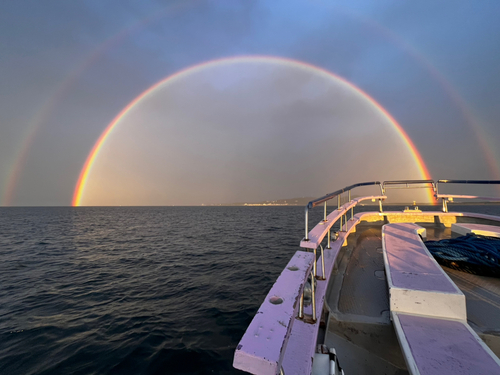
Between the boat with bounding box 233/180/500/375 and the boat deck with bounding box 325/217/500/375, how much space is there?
0.4 inches

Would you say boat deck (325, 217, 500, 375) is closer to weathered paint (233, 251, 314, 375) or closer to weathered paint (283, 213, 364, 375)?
weathered paint (283, 213, 364, 375)

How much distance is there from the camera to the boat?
1385mm

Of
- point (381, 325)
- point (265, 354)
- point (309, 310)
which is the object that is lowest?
point (381, 325)

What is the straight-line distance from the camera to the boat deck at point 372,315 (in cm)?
238

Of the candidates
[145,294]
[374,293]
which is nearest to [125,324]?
[145,294]

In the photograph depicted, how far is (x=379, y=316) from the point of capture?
2.92 m

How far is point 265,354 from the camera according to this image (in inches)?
40.5

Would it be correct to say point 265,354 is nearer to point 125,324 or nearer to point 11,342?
point 125,324

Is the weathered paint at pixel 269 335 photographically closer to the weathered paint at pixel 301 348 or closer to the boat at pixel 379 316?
the boat at pixel 379 316

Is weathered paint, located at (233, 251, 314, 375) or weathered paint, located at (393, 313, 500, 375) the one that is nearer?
weathered paint, located at (233, 251, 314, 375)

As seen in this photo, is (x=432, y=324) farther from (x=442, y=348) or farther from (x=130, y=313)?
(x=130, y=313)

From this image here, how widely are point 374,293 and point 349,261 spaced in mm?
1416

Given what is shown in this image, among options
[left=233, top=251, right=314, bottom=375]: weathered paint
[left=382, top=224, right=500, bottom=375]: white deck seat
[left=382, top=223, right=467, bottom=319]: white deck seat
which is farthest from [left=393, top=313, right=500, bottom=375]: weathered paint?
[left=233, top=251, right=314, bottom=375]: weathered paint

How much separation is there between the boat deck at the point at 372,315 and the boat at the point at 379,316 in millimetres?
10
